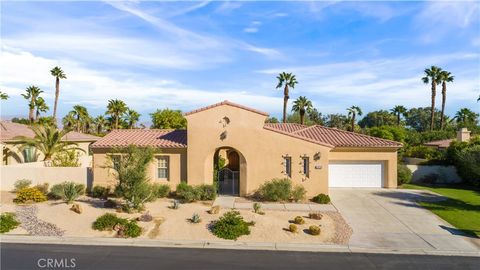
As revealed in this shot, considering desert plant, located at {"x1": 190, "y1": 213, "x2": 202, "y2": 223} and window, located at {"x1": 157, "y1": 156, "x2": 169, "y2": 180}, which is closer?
desert plant, located at {"x1": 190, "y1": 213, "x2": 202, "y2": 223}

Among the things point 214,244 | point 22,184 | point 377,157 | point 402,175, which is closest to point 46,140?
point 22,184

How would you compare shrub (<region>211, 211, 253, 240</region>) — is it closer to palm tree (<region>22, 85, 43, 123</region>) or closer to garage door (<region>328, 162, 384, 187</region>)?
garage door (<region>328, 162, 384, 187</region>)

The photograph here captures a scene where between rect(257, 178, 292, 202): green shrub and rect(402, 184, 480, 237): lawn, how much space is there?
27.0ft

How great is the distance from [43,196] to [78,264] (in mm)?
11581

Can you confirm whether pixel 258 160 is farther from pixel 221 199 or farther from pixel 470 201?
pixel 470 201

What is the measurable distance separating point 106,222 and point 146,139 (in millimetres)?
9990

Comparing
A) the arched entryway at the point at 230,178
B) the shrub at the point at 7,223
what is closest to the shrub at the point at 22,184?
Result: the shrub at the point at 7,223

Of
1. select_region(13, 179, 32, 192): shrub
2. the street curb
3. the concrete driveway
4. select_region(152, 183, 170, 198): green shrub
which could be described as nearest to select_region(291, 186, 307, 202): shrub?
the concrete driveway

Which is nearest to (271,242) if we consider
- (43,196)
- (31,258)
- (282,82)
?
(31,258)

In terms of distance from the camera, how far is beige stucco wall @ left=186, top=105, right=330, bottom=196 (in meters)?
24.3

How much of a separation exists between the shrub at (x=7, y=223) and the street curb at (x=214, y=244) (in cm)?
64

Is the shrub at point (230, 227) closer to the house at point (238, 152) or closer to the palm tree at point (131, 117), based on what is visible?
the house at point (238, 152)

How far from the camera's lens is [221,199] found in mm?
24094

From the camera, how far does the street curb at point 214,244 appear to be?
1541cm
